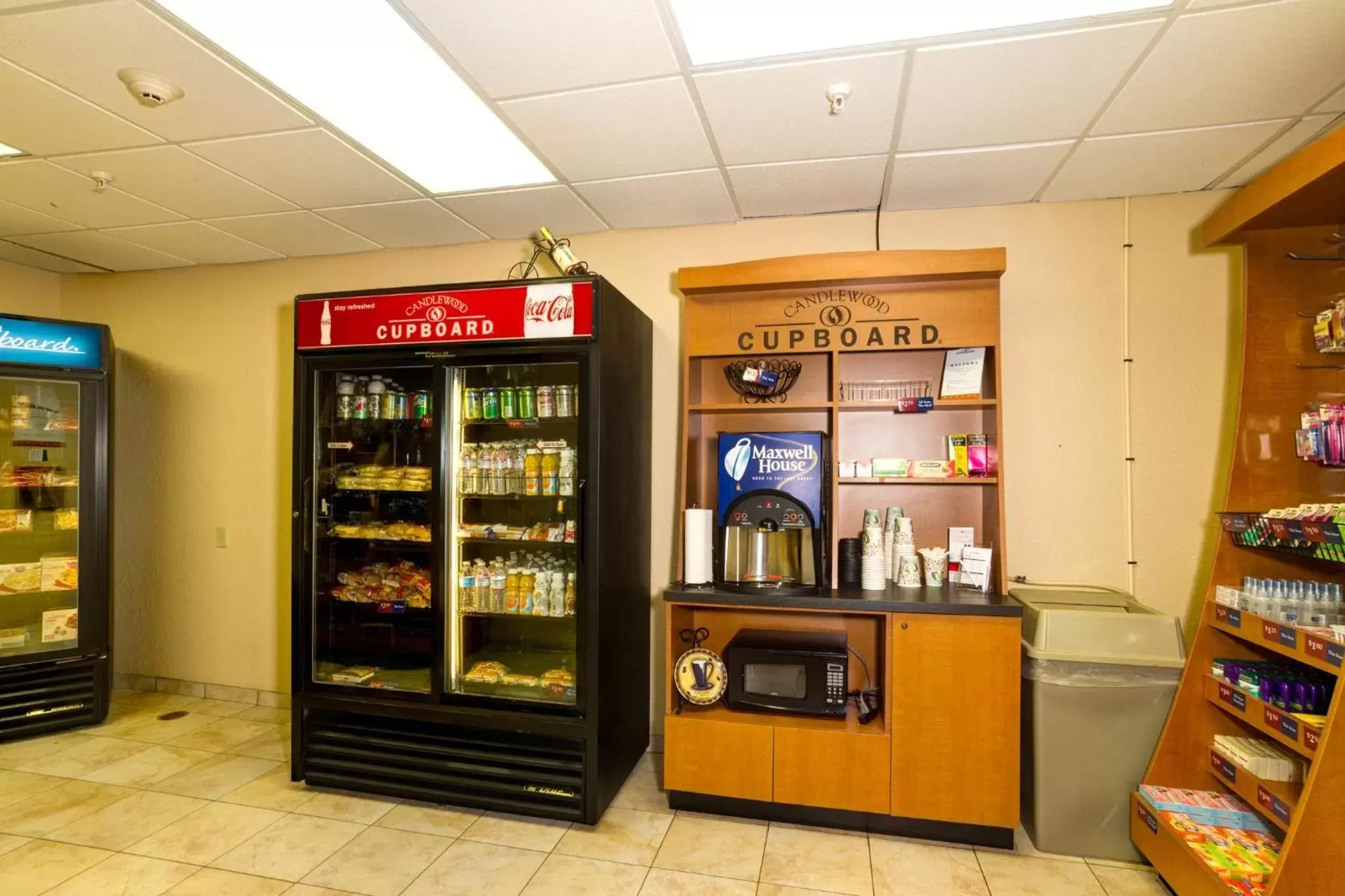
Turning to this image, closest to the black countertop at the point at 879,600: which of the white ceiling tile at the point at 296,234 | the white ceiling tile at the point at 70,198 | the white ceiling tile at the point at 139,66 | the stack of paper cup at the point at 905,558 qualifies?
the stack of paper cup at the point at 905,558

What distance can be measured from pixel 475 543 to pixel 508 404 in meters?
0.81

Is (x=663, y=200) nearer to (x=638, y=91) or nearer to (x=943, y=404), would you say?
(x=638, y=91)

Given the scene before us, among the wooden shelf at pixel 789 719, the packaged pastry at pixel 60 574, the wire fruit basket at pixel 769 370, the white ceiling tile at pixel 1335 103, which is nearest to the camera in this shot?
the white ceiling tile at pixel 1335 103

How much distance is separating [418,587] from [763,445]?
5.97 ft

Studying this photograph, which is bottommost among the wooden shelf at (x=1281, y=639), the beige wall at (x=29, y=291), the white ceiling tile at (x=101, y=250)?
the wooden shelf at (x=1281, y=639)

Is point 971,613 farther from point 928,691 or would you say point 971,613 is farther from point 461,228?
point 461,228

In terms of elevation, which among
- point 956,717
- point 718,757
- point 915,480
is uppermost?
point 915,480

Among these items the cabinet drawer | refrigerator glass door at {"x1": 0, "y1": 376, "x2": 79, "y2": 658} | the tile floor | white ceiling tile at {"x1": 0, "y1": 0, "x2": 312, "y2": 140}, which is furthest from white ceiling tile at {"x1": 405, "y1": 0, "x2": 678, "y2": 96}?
refrigerator glass door at {"x1": 0, "y1": 376, "x2": 79, "y2": 658}

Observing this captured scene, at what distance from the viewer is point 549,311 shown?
9.66 feet

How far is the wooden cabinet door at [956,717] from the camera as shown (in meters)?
2.71

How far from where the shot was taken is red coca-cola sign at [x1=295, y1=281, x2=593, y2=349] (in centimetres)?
293

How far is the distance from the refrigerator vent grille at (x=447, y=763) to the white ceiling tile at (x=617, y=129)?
8.17 feet

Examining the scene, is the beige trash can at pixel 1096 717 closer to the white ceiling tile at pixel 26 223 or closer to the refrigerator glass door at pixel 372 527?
the refrigerator glass door at pixel 372 527

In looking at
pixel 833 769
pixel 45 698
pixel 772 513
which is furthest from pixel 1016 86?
pixel 45 698
